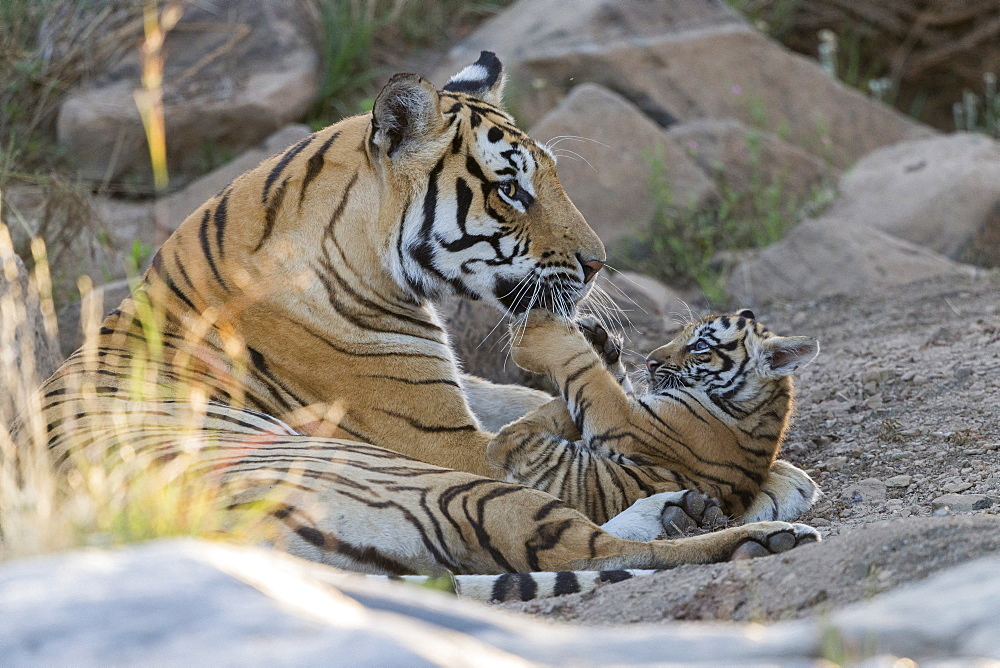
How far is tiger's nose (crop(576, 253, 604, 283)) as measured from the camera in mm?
3553

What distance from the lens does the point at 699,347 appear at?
386 centimetres

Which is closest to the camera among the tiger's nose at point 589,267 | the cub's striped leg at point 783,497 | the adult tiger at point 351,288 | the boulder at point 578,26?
the adult tiger at point 351,288

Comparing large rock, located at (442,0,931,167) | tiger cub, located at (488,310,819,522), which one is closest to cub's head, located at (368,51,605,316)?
tiger cub, located at (488,310,819,522)

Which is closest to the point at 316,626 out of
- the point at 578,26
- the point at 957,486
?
the point at 957,486

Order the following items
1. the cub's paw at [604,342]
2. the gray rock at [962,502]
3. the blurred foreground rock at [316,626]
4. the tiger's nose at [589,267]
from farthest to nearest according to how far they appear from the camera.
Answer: the cub's paw at [604,342] < the tiger's nose at [589,267] < the gray rock at [962,502] < the blurred foreground rock at [316,626]

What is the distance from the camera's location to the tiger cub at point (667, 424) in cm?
337

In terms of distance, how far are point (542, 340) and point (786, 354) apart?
84cm

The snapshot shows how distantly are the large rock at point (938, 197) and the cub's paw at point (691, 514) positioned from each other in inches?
170

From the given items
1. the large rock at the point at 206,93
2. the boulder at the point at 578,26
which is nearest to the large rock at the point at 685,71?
the boulder at the point at 578,26

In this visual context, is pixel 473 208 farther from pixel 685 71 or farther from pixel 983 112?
pixel 983 112

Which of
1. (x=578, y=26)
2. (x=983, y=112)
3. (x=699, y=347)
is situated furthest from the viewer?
(x=983, y=112)

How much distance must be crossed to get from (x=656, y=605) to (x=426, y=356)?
4.48 feet

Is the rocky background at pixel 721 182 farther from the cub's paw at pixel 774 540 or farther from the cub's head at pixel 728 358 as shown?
the cub's head at pixel 728 358

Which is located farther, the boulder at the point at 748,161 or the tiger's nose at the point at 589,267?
the boulder at the point at 748,161
